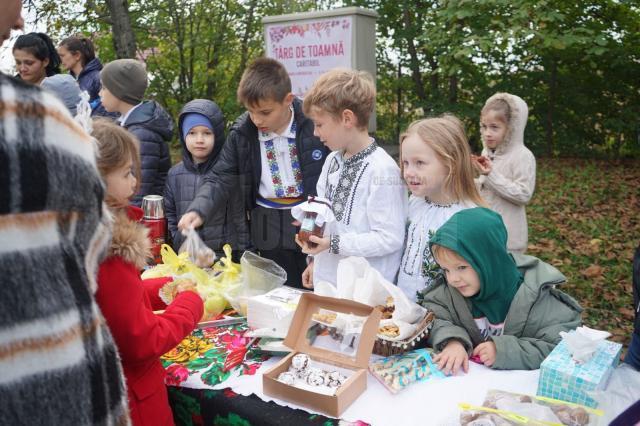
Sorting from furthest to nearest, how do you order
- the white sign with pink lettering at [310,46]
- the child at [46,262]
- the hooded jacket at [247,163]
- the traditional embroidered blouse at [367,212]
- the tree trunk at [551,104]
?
1. the tree trunk at [551,104]
2. the white sign with pink lettering at [310,46]
3. the hooded jacket at [247,163]
4. the traditional embroidered blouse at [367,212]
5. the child at [46,262]

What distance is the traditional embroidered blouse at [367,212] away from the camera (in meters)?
2.37

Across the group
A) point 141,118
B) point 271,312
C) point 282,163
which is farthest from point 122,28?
point 271,312

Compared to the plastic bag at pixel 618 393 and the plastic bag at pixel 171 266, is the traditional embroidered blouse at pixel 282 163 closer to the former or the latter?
the plastic bag at pixel 171 266

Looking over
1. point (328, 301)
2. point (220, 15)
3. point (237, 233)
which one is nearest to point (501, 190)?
point (237, 233)

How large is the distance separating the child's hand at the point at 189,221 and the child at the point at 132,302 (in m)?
0.82

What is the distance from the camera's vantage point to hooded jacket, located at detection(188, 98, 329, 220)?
3021mm

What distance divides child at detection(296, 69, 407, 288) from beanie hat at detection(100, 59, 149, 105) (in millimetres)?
1574

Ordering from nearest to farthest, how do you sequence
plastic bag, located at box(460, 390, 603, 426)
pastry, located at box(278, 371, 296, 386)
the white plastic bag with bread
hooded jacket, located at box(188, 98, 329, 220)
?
1. plastic bag, located at box(460, 390, 603, 426)
2. pastry, located at box(278, 371, 296, 386)
3. the white plastic bag with bread
4. hooded jacket, located at box(188, 98, 329, 220)

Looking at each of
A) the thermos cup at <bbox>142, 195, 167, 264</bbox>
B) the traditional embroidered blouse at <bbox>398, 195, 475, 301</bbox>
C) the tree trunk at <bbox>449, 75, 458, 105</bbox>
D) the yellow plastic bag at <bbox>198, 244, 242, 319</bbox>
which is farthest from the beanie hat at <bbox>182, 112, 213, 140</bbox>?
A: the tree trunk at <bbox>449, 75, 458, 105</bbox>

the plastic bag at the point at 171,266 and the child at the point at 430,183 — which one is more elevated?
the child at the point at 430,183

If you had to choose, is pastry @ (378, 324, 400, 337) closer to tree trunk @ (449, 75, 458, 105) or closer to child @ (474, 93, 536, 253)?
child @ (474, 93, 536, 253)

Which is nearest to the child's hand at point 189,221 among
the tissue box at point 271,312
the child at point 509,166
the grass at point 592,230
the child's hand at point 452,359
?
the tissue box at point 271,312

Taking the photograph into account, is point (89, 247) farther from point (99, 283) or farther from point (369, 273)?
point (369, 273)

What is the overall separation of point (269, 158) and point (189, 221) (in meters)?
0.68
